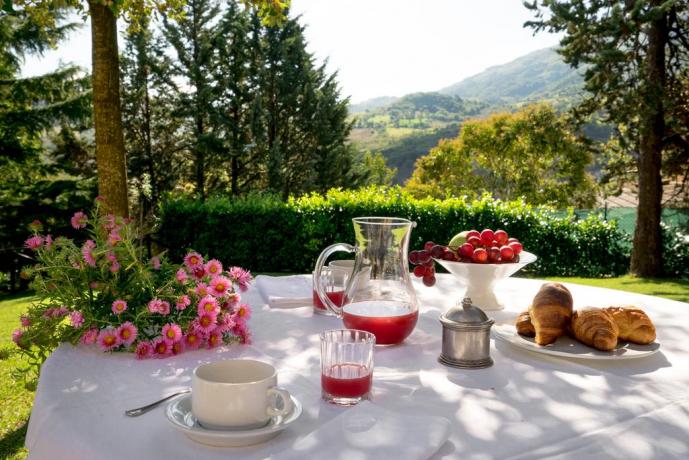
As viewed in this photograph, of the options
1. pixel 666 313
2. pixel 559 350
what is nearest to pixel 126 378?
pixel 559 350

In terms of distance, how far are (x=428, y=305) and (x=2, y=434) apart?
3.11m

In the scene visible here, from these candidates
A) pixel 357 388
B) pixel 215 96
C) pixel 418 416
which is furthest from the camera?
pixel 215 96

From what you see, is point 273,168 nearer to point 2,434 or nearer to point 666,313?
point 2,434

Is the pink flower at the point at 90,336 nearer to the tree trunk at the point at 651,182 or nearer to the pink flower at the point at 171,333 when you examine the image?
the pink flower at the point at 171,333

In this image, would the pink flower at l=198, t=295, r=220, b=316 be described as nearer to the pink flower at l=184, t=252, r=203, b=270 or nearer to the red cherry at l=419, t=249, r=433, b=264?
the pink flower at l=184, t=252, r=203, b=270

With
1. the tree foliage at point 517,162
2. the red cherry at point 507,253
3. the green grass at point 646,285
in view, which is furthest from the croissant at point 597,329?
the tree foliage at point 517,162

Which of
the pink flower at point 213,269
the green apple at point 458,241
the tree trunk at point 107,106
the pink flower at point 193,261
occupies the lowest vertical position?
→ the pink flower at point 213,269

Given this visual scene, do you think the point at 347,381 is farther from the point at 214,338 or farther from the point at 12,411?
the point at 12,411

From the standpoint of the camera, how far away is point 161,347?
156cm

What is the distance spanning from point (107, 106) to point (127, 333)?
4.59 metres

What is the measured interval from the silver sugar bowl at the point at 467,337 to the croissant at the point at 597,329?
0.27 metres

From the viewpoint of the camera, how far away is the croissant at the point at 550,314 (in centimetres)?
161

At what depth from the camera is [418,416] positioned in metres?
1.14

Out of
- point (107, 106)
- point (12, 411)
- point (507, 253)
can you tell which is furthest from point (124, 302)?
point (107, 106)
